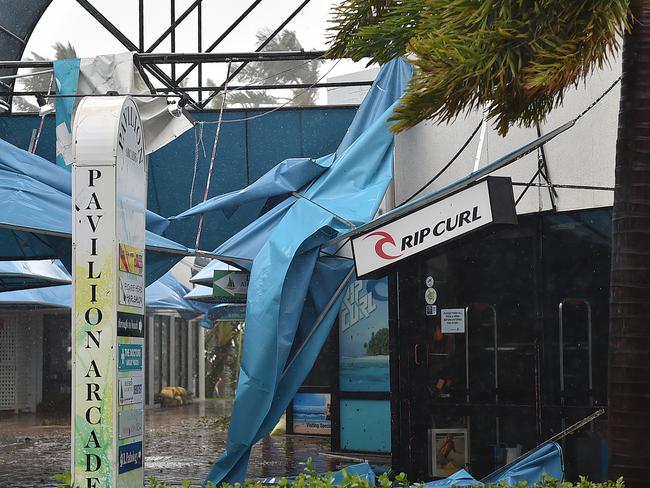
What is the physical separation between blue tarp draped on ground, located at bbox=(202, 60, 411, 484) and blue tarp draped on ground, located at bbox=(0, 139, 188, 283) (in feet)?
2.88

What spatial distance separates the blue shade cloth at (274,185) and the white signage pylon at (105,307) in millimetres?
4337

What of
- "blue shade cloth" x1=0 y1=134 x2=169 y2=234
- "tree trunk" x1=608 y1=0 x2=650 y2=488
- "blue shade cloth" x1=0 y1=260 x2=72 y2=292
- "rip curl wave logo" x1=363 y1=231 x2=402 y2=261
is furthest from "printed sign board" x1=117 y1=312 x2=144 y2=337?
"blue shade cloth" x1=0 y1=260 x2=72 y2=292

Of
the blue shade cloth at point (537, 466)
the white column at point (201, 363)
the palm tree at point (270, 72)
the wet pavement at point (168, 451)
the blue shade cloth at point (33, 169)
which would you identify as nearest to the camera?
the blue shade cloth at point (537, 466)

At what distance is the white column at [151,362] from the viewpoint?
1130 inches

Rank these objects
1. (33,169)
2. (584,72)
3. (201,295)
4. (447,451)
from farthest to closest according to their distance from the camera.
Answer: (201,295)
(447,451)
(33,169)
(584,72)

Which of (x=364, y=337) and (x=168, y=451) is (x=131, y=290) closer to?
(x=364, y=337)

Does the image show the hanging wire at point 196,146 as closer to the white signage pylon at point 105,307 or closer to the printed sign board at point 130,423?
the white signage pylon at point 105,307

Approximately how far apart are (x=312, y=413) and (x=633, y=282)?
11990 millimetres

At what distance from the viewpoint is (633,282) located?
6.37m

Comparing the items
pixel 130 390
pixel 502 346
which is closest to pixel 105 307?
pixel 130 390

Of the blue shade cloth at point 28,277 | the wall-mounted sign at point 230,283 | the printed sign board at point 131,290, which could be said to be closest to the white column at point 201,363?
the blue shade cloth at point 28,277

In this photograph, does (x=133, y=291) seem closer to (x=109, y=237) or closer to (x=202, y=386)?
(x=109, y=237)

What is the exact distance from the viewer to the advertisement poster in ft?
34.5

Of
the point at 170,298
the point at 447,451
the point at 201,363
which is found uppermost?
the point at 170,298
